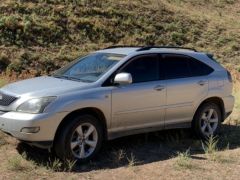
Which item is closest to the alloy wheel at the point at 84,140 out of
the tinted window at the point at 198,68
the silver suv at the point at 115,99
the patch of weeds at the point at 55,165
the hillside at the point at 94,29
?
the silver suv at the point at 115,99

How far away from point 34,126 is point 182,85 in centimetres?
275

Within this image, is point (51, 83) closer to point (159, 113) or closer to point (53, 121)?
point (53, 121)

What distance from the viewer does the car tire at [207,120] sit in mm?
8734

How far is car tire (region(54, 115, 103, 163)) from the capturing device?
22.7ft

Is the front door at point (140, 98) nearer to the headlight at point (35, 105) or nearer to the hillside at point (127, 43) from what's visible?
the hillside at point (127, 43)

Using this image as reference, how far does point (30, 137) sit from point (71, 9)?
1054 inches

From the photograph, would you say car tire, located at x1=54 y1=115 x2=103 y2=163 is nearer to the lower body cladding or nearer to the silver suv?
the silver suv

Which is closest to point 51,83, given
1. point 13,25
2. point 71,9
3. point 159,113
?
point 159,113

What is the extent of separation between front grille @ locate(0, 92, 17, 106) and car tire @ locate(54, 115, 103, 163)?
2.63ft

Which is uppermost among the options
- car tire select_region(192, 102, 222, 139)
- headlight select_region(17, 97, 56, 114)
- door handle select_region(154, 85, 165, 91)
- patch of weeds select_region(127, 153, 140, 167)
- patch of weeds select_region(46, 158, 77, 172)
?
door handle select_region(154, 85, 165, 91)

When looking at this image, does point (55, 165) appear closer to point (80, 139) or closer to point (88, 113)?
point (80, 139)

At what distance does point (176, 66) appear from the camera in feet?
28.0

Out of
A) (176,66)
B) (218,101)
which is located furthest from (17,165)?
(218,101)

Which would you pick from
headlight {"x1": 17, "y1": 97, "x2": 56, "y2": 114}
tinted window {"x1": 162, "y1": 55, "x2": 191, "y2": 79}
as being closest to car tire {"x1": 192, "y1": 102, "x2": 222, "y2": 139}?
tinted window {"x1": 162, "y1": 55, "x2": 191, "y2": 79}
